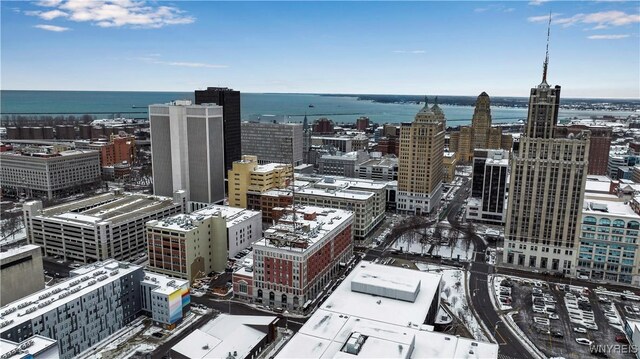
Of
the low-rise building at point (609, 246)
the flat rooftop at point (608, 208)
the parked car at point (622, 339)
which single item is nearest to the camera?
the parked car at point (622, 339)

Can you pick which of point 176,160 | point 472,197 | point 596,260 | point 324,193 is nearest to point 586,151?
point 596,260

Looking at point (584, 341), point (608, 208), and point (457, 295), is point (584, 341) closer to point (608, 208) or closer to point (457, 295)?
point (457, 295)

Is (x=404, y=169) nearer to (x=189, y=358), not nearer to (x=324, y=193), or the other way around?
(x=324, y=193)

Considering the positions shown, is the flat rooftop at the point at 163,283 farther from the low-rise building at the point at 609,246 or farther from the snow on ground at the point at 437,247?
the low-rise building at the point at 609,246

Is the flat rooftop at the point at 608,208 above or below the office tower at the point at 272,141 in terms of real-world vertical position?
below

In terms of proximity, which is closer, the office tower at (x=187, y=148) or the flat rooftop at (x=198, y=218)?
the flat rooftop at (x=198, y=218)

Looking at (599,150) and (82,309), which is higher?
(599,150)

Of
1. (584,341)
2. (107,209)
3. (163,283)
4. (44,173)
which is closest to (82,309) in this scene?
(163,283)

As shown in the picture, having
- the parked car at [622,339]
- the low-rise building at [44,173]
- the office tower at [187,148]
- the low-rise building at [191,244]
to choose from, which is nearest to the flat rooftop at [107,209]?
the low-rise building at [191,244]
